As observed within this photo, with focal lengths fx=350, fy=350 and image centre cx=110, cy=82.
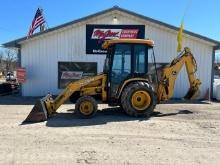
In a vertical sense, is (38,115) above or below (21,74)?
below

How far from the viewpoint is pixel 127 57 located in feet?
40.7

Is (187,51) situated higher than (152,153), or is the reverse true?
(187,51)

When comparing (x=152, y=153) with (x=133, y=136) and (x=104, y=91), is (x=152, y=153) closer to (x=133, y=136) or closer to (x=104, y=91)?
(x=133, y=136)

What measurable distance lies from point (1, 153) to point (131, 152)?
9.15 feet

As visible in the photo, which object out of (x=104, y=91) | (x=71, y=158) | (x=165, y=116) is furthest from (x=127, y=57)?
(x=71, y=158)

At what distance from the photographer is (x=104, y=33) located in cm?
1975

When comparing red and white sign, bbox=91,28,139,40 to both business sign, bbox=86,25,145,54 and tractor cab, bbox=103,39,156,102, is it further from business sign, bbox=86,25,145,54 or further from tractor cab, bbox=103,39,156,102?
tractor cab, bbox=103,39,156,102

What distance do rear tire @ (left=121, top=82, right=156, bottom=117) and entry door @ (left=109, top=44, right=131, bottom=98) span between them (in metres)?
0.40

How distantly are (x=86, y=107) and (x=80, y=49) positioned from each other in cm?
823

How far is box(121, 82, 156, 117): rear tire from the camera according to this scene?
1214 centimetres

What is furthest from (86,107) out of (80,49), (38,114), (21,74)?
(21,74)

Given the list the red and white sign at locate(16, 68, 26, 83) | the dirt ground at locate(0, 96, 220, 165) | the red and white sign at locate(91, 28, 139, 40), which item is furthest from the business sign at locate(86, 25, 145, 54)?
the dirt ground at locate(0, 96, 220, 165)

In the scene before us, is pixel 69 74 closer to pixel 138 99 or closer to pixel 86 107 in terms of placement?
pixel 86 107

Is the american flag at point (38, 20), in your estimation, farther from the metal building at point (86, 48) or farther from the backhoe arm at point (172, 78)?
the backhoe arm at point (172, 78)
